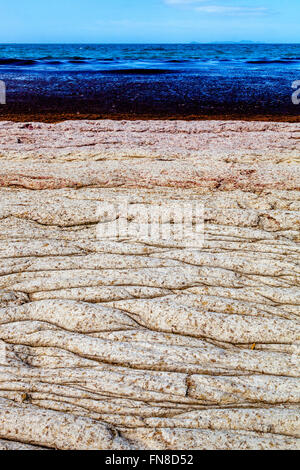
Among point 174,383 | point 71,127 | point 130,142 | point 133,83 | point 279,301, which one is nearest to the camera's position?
point 174,383

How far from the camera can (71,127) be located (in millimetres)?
13961

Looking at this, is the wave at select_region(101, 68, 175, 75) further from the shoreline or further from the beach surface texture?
the beach surface texture

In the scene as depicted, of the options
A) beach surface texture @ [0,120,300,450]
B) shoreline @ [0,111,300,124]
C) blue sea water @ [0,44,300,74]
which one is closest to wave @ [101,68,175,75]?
blue sea water @ [0,44,300,74]

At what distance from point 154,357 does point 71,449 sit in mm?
1277

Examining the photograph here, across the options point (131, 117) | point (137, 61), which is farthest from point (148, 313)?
point (137, 61)

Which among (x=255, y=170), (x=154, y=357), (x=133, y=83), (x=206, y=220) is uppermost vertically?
(x=133, y=83)

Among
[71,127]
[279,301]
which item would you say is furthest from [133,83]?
[279,301]

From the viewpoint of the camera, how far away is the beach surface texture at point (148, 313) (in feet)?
13.2

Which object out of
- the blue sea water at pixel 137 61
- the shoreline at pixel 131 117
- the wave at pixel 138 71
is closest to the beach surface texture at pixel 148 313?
the shoreline at pixel 131 117

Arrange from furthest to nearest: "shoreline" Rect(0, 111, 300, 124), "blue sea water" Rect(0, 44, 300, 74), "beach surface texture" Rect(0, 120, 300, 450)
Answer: "blue sea water" Rect(0, 44, 300, 74) < "shoreline" Rect(0, 111, 300, 124) < "beach surface texture" Rect(0, 120, 300, 450)

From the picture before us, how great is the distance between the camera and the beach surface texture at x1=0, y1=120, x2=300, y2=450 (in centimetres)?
403

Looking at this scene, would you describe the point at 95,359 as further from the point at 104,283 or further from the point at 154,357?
the point at 104,283

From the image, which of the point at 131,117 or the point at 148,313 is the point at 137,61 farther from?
the point at 148,313

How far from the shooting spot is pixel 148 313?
211 inches
